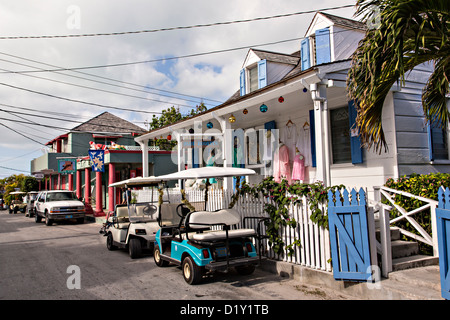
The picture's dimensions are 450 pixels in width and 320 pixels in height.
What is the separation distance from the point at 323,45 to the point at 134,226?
7.04 meters

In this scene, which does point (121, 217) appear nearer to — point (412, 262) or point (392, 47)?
point (412, 262)

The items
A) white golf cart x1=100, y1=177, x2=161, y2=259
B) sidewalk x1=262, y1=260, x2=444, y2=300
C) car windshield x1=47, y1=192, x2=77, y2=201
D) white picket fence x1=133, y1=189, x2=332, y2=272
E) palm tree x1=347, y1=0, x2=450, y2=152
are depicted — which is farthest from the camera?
car windshield x1=47, y1=192, x2=77, y2=201

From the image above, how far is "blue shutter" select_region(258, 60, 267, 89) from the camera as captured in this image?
12.1m

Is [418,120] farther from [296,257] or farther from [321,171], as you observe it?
[296,257]

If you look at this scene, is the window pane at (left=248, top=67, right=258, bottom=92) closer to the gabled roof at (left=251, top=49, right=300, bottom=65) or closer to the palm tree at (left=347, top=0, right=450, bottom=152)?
the gabled roof at (left=251, top=49, right=300, bottom=65)

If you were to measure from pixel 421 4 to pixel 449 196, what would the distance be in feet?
8.72

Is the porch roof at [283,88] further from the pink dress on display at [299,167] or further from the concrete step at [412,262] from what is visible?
the concrete step at [412,262]

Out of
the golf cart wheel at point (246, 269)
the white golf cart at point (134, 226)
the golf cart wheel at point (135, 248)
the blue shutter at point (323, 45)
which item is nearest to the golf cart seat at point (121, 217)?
the white golf cart at point (134, 226)

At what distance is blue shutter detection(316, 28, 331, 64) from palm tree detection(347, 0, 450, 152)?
12.9 ft

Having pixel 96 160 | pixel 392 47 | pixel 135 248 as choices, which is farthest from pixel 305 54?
pixel 96 160

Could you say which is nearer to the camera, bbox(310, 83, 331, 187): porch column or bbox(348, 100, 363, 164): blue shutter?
bbox(310, 83, 331, 187): porch column

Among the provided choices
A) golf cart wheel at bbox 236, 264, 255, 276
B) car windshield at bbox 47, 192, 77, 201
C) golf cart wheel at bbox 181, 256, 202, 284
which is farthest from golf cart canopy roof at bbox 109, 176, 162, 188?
car windshield at bbox 47, 192, 77, 201

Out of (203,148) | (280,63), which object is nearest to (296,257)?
A: (280,63)

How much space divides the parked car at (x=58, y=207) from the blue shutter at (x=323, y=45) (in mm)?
14680
